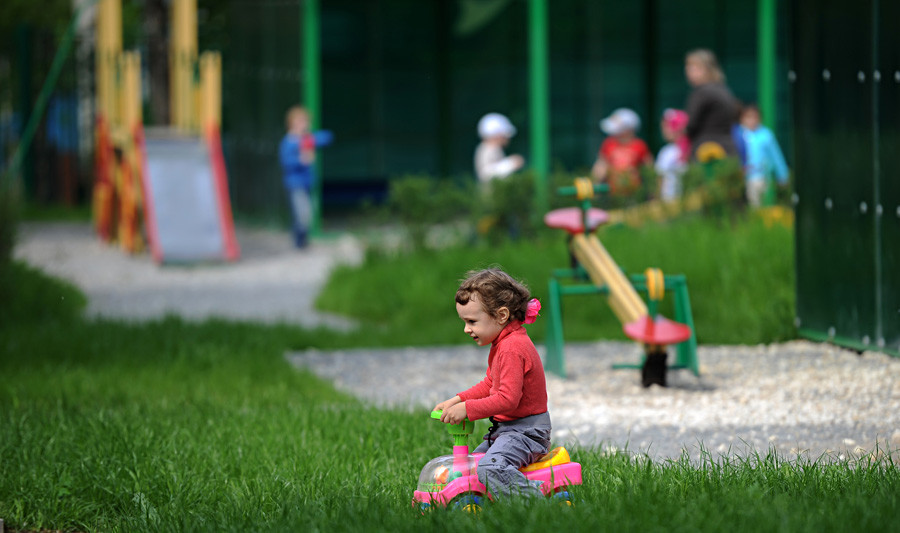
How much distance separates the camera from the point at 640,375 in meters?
8.31

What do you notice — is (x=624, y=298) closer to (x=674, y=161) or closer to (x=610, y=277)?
(x=610, y=277)

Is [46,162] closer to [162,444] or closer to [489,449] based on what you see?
[162,444]

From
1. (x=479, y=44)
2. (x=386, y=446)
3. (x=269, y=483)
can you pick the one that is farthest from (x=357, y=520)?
(x=479, y=44)

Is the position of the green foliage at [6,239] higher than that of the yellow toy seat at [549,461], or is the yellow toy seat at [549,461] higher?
the green foliage at [6,239]

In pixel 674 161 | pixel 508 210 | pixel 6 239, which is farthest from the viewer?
pixel 674 161

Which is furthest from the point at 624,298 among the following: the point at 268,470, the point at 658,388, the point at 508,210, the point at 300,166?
the point at 300,166

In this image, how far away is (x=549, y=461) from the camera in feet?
14.8

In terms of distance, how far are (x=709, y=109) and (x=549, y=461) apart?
9669mm

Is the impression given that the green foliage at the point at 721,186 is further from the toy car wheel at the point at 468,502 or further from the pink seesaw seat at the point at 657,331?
the toy car wheel at the point at 468,502

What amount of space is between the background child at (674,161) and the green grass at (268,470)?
5170 mm

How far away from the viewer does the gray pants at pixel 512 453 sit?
434cm

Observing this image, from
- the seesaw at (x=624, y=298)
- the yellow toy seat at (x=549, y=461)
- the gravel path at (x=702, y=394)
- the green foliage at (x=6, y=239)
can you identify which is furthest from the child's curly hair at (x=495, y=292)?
the green foliage at (x=6, y=239)

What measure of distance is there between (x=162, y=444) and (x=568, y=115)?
15.7 metres

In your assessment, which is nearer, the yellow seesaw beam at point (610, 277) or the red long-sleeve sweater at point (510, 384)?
the red long-sleeve sweater at point (510, 384)
